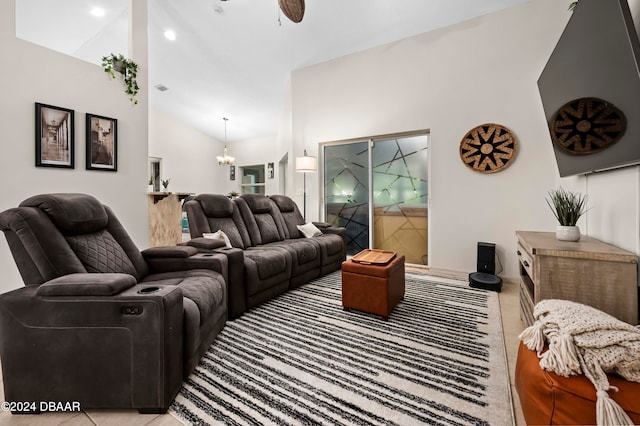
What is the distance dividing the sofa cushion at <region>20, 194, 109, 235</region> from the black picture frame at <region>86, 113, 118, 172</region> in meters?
1.84

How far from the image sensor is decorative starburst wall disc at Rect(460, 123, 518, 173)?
11.2 ft

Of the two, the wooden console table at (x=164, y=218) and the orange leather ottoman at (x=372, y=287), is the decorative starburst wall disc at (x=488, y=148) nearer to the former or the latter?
the orange leather ottoman at (x=372, y=287)

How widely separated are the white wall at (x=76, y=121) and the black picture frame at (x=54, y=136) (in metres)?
0.05

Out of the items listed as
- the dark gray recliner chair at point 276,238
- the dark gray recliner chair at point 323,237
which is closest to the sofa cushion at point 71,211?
the dark gray recliner chair at point 276,238

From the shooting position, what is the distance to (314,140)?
5012mm

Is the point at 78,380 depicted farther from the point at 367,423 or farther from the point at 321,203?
the point at 321,203

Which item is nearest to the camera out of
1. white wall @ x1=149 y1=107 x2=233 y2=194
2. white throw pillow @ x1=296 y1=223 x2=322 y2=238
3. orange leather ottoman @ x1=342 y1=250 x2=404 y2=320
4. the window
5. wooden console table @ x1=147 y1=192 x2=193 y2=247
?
orange leather ottoman @ x1=342 y1=250 x2=404 y2=320

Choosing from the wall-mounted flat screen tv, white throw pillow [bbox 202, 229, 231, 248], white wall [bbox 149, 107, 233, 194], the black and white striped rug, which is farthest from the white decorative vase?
white wall [bbox 149, 107, 233, 194]

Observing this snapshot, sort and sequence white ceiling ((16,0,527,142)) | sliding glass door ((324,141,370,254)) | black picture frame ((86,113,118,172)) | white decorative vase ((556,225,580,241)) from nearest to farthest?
1. white decorative vase ((556,225,580,241))
2. black picture frame ((86,113,118,172))
3. white ceiling ((16,0,527,142))
4. sliding glass door ((324,141,370,254))

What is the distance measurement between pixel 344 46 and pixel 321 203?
248 cm

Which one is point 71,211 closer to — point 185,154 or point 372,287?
point 372,287

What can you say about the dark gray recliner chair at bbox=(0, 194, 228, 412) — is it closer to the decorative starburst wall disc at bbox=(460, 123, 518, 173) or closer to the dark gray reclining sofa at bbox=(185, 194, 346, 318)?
the dark gray reclining sofa at bbox=(185, 194, 346, 318)

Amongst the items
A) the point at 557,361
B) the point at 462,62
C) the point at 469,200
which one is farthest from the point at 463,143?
the point at 557,361

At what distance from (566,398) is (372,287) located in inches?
55.3
